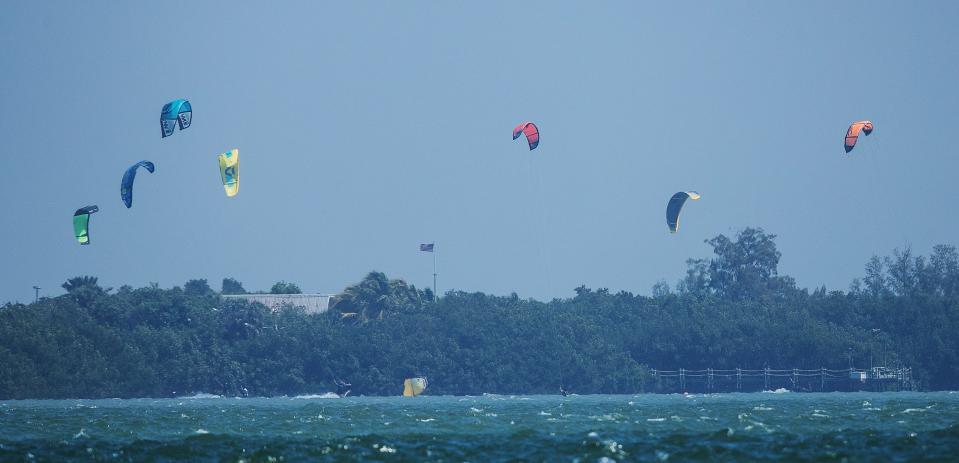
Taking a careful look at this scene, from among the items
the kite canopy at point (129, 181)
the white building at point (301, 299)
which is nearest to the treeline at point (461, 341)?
the white building at point (301, 299)

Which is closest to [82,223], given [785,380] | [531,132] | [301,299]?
[531,132]

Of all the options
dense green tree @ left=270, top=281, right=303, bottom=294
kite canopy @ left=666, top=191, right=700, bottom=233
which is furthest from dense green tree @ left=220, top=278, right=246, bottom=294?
kite canopy @ left=666, top=191, right=700, bottom=233

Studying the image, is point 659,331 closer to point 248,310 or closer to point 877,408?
point 248,310

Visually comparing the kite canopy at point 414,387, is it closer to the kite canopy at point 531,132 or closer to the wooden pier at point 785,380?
the wooden pier at point 785,380

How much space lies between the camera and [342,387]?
86250 mm

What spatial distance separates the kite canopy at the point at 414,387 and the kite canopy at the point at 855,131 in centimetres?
3521

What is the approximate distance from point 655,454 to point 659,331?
2579 inches

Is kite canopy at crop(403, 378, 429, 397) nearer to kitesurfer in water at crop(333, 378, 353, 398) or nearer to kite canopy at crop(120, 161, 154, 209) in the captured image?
kitesurfer in water at crop(333, 378, 353, 398)

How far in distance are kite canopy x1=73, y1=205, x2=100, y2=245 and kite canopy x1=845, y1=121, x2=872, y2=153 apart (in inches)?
1135

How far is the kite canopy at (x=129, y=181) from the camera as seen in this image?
54.7 meters

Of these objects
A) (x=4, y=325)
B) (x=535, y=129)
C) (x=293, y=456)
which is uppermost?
(x=535, y=129)

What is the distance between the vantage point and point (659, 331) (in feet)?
317

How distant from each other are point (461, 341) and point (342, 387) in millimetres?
10239

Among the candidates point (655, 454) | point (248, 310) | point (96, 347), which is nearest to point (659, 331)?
point (248, 310)
